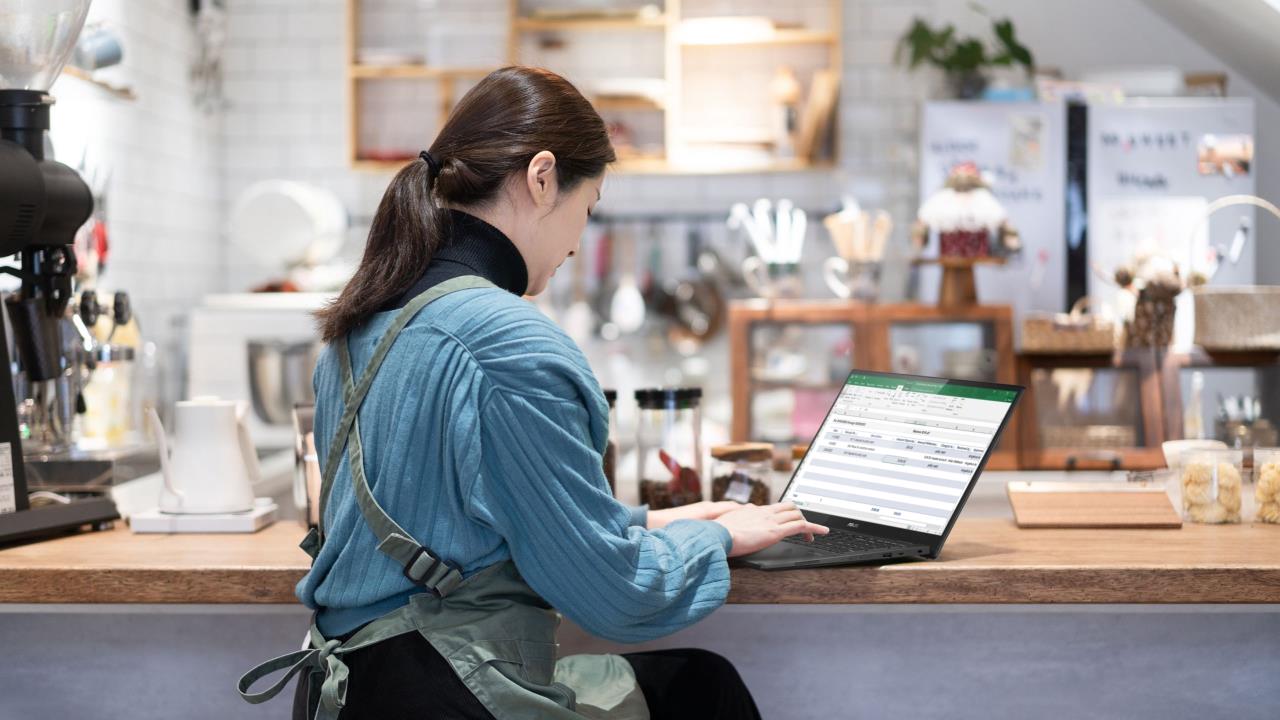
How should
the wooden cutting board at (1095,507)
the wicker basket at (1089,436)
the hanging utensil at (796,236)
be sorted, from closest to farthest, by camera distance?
the wooden cutting board at (1095,507)
the wicker basket at (1089,436)
the hanging utensil at (796,236)

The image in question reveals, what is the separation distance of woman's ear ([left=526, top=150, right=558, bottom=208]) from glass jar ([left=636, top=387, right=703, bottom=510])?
571mm

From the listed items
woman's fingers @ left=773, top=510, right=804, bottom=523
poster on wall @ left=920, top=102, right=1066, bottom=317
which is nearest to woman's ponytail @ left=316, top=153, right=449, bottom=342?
woman's fingers @ left=773, top=510, right=804, bottom=523

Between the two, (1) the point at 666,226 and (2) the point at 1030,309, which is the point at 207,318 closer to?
(1) the point at 666,226

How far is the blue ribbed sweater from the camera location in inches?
52.7

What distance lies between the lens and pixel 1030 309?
4.80m

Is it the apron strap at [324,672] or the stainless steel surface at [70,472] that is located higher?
the stainless steel surface at [70,472]

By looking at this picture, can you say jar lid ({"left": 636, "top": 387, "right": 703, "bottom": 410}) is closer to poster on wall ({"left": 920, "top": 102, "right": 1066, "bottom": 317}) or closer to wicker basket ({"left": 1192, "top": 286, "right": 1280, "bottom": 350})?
wicker basket ({"left": 1192, "top": 286, "right": 1280, "bottom": 350})

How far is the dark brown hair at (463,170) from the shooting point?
145cm

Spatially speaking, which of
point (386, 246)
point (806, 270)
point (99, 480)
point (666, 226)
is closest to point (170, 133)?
point (666, 226)

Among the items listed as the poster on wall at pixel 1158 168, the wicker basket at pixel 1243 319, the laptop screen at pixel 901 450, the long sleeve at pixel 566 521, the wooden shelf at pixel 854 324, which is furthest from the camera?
the poster on wall at pixel 1158 168

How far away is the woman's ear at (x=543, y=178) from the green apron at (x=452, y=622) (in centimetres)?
13

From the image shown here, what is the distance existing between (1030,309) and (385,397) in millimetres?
3838

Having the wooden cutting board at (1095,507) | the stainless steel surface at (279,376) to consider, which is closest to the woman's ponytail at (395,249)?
the wooden cutting board at (1095,507)

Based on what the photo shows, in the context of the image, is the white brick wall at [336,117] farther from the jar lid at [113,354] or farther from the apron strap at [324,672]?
the apron strap at [324,672]
